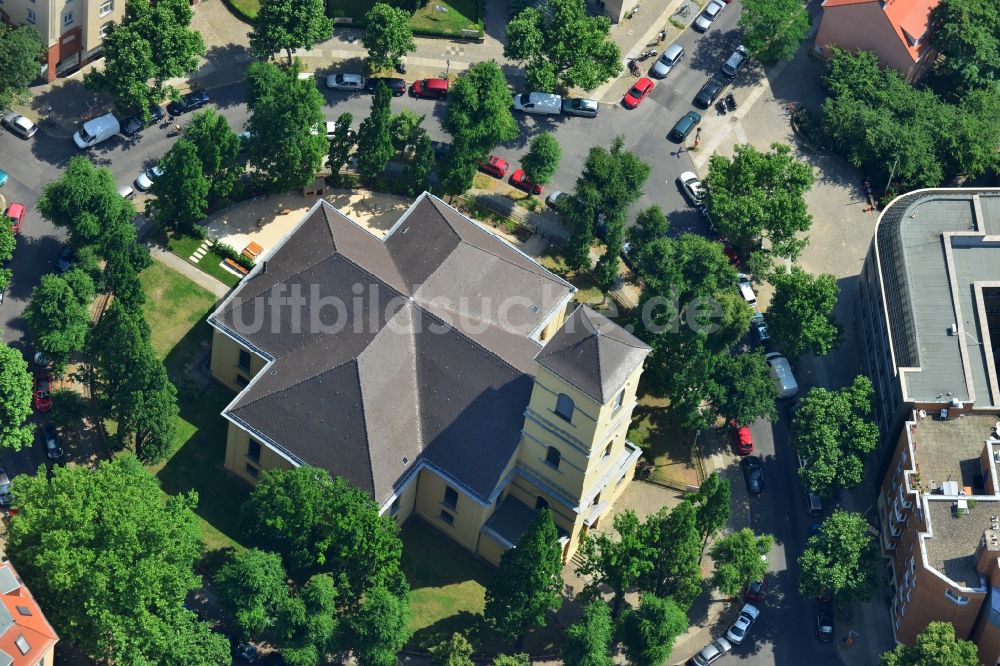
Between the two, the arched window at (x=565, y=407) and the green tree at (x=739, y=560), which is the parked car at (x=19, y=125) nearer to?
the arched window at (x=565, y=407)


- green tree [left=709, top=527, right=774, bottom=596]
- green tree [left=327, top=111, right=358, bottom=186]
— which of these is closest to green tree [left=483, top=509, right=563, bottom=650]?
green tree [left=709, top=527, right=774, bottom=596]

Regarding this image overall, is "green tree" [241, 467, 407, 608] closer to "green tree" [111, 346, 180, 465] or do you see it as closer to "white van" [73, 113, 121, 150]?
"green tree" [111, 346, 180, 465]

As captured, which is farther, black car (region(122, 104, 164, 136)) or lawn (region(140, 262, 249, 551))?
black car (region(122, 104, 164, 136))

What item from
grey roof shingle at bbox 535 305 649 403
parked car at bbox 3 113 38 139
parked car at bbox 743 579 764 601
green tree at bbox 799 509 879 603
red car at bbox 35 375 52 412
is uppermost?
grey roof shingle at bbox 535 305 649 403

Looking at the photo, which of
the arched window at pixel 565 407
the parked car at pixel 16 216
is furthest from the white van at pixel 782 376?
the parked car at pixel 16 216

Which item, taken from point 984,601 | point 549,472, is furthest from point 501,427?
point 984,601

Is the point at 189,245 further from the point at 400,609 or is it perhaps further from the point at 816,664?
the point at 816,664

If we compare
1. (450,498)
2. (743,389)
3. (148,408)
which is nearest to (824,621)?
(743,389)
